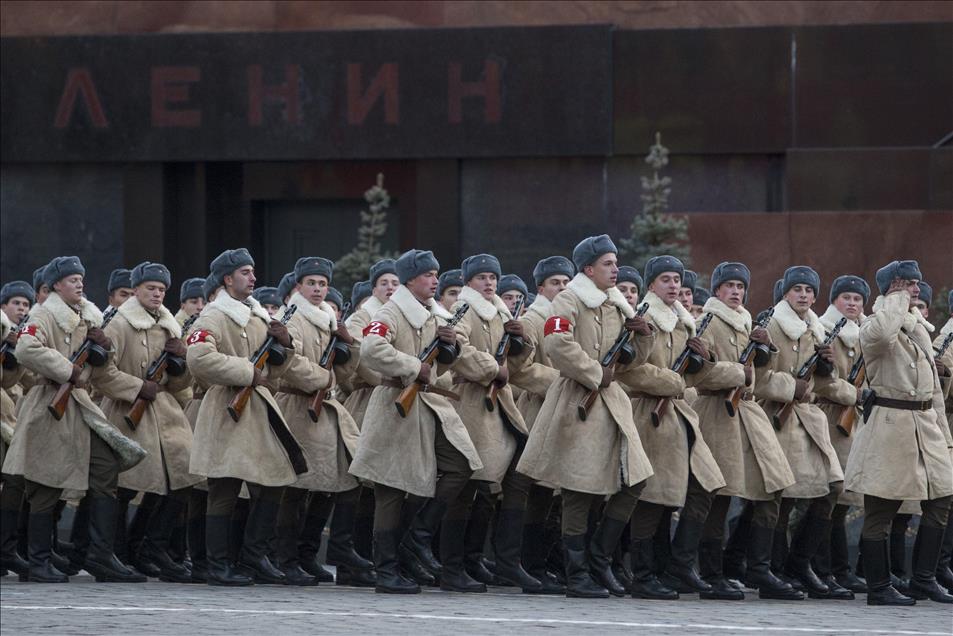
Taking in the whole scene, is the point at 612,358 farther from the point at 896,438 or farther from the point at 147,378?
the point at 147,378

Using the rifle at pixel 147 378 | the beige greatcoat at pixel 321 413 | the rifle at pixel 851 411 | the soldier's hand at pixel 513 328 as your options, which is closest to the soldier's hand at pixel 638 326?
the soldier's hand at pixel 513 328

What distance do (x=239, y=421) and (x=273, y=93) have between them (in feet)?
35.1

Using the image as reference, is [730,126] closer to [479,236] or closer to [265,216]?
[479,236]

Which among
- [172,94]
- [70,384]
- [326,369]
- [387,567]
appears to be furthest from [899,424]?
[172,94]

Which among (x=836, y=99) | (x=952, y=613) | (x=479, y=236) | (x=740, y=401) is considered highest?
(x=836, y=99)

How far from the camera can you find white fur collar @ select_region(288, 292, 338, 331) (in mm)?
12922

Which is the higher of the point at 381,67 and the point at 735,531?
the point at 381,67

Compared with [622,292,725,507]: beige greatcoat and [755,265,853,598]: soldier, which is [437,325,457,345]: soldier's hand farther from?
[755,265,853,598]: soldier

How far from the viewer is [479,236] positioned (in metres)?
22.5

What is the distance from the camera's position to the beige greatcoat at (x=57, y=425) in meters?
12.7

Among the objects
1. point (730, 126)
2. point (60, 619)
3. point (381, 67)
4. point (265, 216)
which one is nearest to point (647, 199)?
point (730, 126)

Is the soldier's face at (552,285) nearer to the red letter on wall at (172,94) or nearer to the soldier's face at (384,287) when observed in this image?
the soldier's face at (384,287)

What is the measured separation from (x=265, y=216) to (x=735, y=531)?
1283cm

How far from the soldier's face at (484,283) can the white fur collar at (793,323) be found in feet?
5.96
